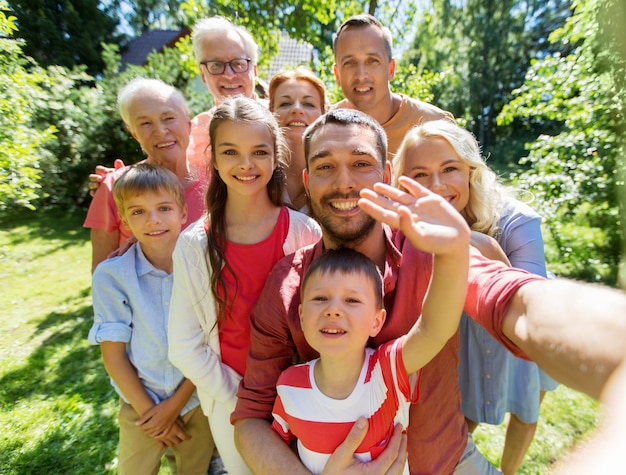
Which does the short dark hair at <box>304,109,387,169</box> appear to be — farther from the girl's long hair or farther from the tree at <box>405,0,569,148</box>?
the tree at <box>405,0,569,148</box>

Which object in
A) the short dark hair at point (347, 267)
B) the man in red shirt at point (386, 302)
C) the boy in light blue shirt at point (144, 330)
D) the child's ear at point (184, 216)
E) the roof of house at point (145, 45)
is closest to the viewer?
the man in red shirt at point (386, 302)

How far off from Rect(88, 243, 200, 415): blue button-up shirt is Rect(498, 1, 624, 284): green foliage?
6134 millimetres

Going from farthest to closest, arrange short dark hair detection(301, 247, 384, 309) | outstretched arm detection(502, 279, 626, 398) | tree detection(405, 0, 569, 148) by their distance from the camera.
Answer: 1. tree detection(405, 0, 569, 148)
2. short dark hair detection(301, 247, 384, 309)
3. outstretched arm detection(502, 279, 626, 398)

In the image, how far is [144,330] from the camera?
2.22 metres

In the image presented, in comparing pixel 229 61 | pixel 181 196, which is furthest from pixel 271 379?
pixel 229 61

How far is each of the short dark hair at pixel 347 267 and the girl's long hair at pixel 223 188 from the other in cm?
52

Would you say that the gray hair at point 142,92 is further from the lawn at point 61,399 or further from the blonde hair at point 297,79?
the lawn at point 61,399

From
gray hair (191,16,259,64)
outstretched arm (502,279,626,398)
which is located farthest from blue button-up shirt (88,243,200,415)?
gray hair (191,16,259,64)

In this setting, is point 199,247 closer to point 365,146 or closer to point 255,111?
point 255,111

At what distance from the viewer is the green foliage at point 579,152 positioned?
558cm

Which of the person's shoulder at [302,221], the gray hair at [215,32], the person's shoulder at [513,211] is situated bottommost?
the person's shoulder at [302,221]

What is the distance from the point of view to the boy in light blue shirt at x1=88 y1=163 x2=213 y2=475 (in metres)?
2.18

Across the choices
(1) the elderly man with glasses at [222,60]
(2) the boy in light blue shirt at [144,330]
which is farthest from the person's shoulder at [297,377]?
(1) the elderly man with glasses at [222,60]

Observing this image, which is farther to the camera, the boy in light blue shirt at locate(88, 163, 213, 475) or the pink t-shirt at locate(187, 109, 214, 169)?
the pink t-shirt at locate(187, 109, 214, 169)
